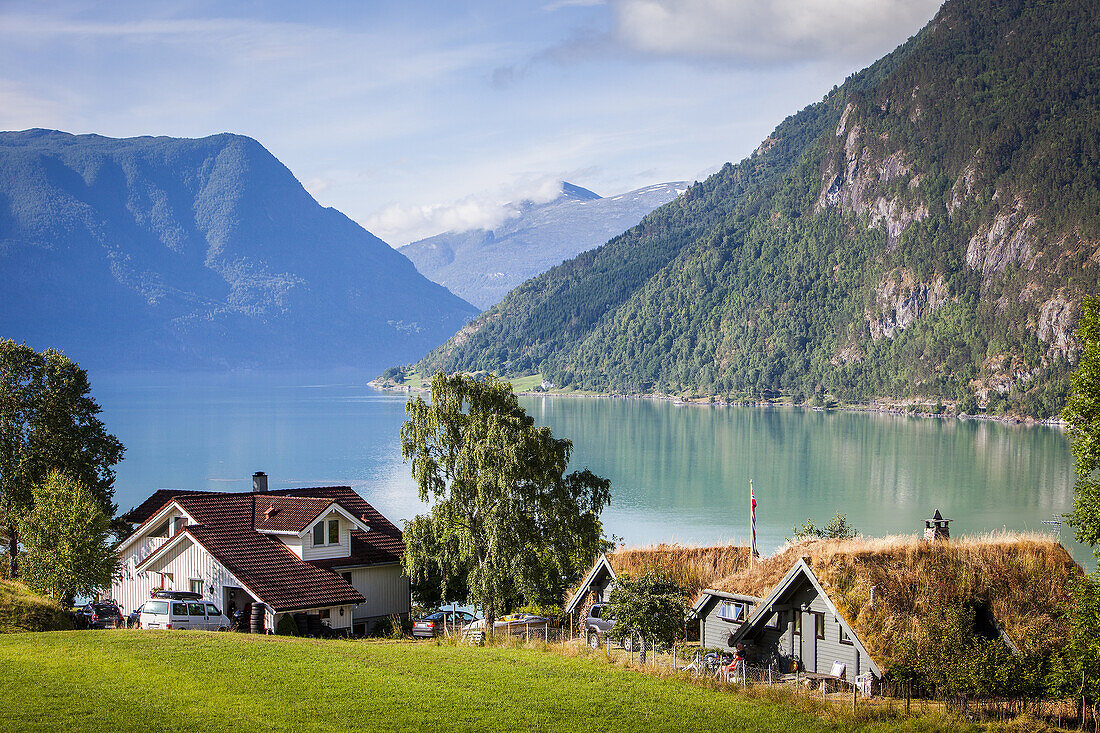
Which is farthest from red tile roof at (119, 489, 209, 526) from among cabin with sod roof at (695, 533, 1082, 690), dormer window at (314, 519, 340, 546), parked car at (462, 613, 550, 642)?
cabin with sod roof at (695, 533, 1082, 690)

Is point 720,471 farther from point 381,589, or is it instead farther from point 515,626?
point 515,626

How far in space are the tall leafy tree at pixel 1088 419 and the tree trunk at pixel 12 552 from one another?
37651 mm

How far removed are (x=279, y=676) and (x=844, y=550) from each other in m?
13.7

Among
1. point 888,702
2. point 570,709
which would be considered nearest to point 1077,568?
point 888,702

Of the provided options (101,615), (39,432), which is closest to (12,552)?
(39,432)

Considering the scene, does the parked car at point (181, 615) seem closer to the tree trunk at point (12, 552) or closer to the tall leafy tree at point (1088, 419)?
the tree trunk at point (12, 552)

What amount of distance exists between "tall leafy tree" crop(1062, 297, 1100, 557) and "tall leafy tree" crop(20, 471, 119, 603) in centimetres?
2853

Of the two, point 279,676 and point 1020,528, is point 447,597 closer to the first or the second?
point 279,676

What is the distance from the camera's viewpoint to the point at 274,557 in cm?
3600

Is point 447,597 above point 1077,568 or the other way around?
the other way around

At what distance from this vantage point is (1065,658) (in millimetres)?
25672

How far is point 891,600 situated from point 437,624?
15959 mm

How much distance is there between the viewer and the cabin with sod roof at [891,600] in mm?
26234

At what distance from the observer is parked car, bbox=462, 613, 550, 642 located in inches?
1321
